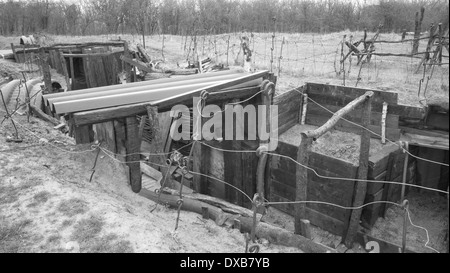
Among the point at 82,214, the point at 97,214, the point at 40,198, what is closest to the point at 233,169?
the point at 97,214

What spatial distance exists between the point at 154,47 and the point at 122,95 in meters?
17.5

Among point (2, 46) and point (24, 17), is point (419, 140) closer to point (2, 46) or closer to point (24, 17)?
point (2, 46)

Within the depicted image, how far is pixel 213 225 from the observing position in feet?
16.0

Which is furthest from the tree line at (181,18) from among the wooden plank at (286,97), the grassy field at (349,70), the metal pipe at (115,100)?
the metal pipe at (115,100)

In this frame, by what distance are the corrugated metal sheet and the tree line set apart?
21.4 metres

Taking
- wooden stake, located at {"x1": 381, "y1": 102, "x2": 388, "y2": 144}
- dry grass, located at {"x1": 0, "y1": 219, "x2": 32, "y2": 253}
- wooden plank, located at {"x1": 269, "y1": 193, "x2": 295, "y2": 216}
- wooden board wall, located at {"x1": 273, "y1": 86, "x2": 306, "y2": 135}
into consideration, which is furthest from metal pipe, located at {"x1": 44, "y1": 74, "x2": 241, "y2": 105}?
wooden stake, located at {"x1": 381, "y1": 102, "x2": 388, "y2": 144}

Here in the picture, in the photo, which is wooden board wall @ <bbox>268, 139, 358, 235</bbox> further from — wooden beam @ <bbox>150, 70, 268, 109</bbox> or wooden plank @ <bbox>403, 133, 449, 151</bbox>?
wooden beam @ <bbox>150, 70, 268, 109</bbox>

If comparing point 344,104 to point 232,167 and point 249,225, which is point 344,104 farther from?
point 249,225

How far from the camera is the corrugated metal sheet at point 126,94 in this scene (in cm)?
464

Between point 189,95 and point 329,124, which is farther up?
point 189,95

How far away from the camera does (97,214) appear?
4.14 meters

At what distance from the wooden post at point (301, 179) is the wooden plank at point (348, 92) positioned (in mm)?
2986

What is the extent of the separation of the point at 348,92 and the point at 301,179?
3.41m
